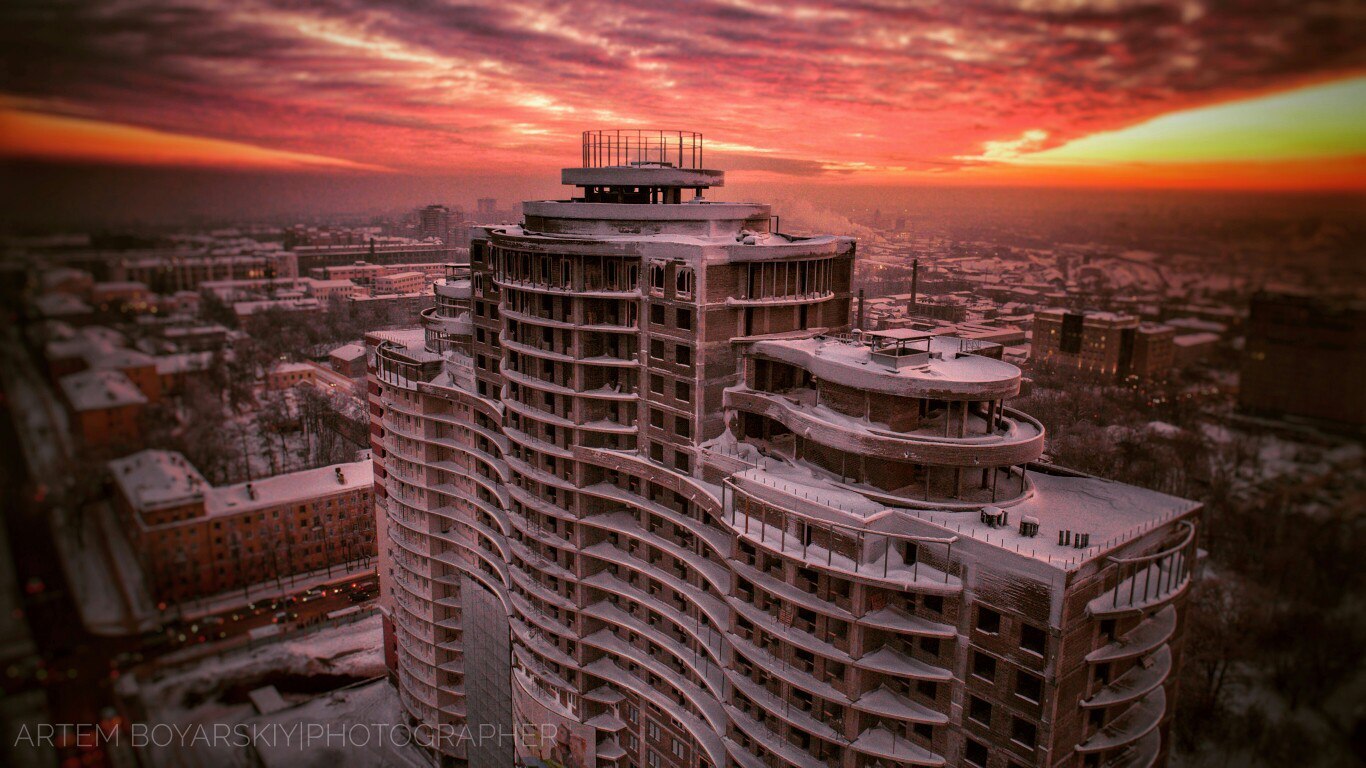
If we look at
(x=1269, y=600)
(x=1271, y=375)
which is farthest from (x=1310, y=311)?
(x=1269, y=600)

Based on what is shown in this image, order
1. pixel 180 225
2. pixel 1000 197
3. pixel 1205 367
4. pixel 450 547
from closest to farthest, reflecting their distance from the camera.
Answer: pixel 180 225
pixel 1205 367
pixel 1000 197
pixel 450 547

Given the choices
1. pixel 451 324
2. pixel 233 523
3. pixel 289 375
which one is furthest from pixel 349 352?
pixel 233 523

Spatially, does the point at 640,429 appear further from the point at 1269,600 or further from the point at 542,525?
the point at 1269,600

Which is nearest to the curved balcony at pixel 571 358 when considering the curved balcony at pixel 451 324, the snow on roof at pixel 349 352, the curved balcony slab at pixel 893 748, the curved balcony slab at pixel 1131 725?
the curved balcony at pixel 451 324

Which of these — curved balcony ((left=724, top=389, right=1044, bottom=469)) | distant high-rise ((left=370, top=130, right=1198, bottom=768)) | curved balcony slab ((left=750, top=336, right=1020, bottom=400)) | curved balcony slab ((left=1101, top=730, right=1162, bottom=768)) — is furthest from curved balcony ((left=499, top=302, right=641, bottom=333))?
curved balcony slab ((left=1101, top=730, right=1162, bottom=768))

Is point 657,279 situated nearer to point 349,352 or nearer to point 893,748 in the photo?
point 893,748

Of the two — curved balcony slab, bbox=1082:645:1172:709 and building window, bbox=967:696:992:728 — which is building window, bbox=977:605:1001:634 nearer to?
building window, bbox=967:696:992:728

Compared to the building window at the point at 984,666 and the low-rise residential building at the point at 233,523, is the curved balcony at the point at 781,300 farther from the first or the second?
the low-rise residential building at the point at 233,523
